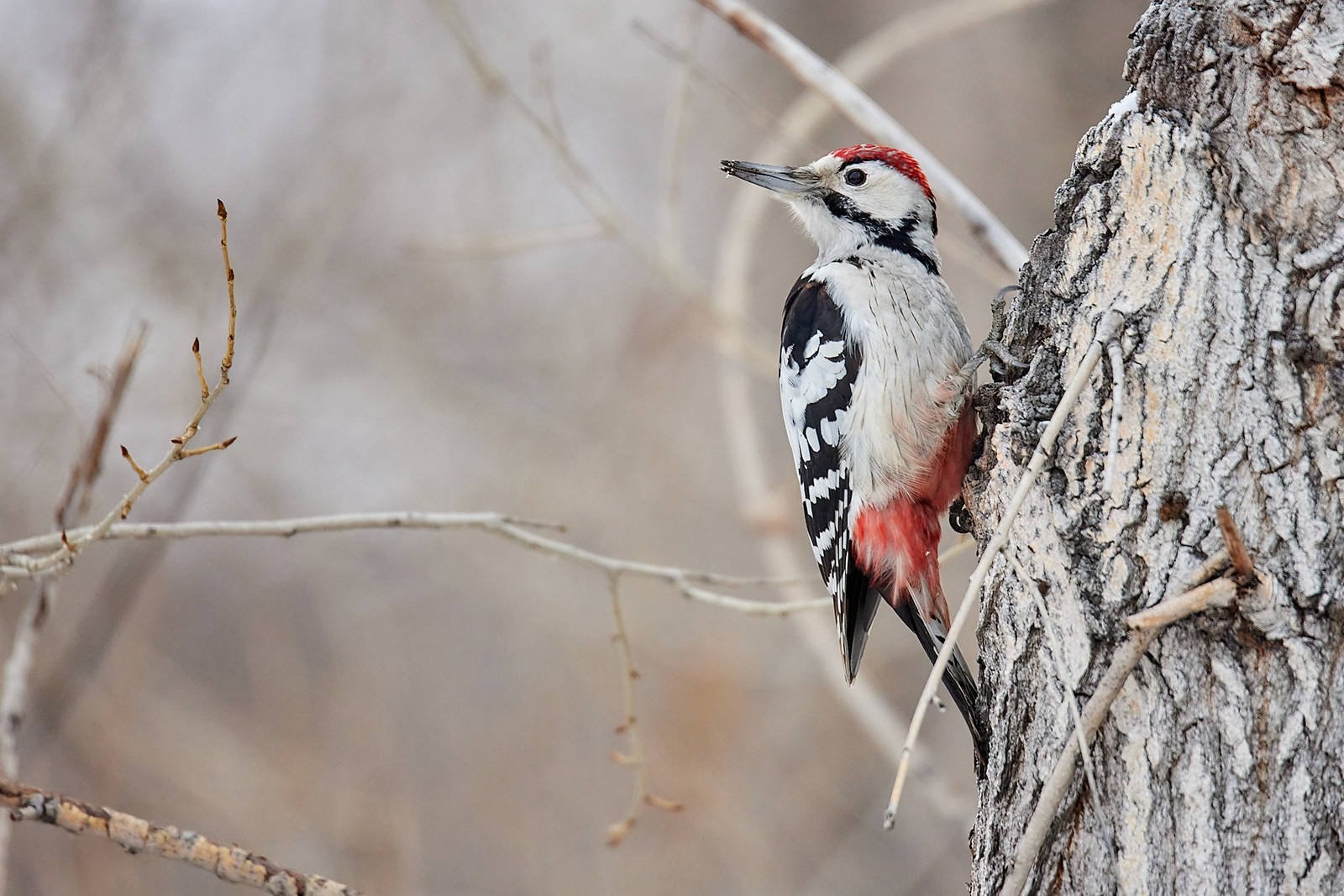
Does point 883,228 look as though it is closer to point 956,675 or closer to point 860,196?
point 860,196

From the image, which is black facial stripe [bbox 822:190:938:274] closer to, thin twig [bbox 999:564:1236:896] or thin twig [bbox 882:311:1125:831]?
thin twig [bbox 882:311:1125:831]

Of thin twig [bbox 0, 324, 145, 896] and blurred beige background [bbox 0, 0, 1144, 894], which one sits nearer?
thin twig [bbox 0, 324, 145, 896]

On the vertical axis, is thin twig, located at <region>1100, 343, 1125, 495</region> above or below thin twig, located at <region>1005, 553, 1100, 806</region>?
above

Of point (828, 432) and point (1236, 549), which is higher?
point (828, 432)

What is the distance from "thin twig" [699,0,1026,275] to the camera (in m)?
2.48

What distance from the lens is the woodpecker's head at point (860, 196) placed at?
303cm

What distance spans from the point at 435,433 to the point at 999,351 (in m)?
4.71

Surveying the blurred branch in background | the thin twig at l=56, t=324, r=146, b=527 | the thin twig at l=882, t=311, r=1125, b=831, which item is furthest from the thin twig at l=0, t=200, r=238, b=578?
the blurred branch in background

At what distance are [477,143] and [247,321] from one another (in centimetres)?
260

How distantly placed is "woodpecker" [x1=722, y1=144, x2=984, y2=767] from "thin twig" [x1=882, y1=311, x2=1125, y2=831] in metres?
0.67

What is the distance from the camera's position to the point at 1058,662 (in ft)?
5.25

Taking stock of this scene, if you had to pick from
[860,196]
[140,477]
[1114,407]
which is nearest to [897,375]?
[860,196]

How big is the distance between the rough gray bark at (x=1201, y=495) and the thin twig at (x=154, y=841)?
1064mm

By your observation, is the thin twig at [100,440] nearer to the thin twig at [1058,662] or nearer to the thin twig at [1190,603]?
the thin twig at [1058,662]
